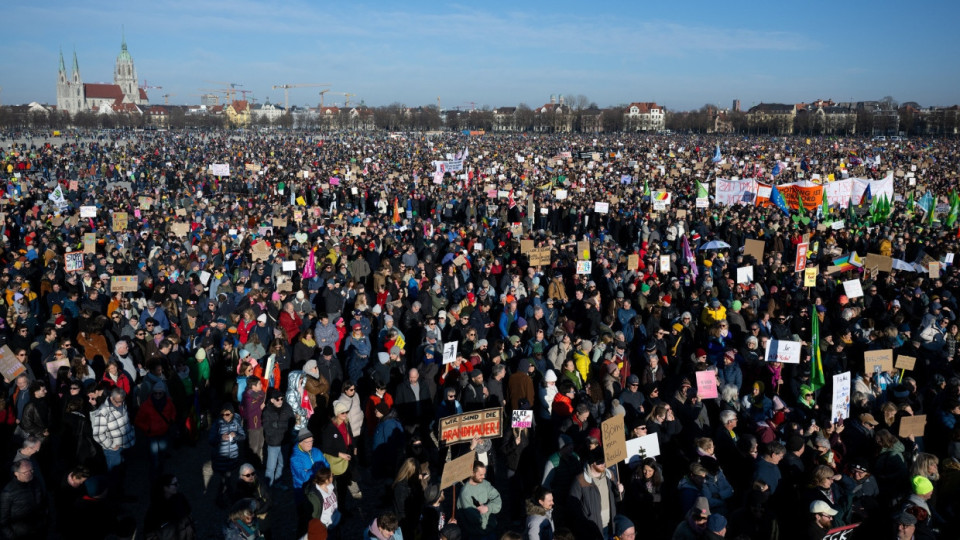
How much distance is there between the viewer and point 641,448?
5.52m

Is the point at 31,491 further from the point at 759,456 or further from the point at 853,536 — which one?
the point at 853,536

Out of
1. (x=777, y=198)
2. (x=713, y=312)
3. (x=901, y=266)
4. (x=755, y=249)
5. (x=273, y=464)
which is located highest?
(x=777, y=198)

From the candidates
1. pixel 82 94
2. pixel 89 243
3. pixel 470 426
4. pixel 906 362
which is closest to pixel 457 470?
pixel 470 426

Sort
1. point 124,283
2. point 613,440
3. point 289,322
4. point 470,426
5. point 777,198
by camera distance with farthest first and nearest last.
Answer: point 777,198
point 124,283
point 289,322
point 470,426
point 613,440

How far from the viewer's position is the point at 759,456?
5148 millimetres

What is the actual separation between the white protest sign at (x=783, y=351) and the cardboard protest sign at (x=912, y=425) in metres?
1.76

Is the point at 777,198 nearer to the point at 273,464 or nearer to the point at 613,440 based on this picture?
the point at 613,440

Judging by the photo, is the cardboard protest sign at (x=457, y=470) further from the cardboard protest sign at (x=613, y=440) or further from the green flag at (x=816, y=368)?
the green flag at (x=816, y=368)

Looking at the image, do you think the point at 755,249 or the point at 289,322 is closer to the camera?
the point at 289,322

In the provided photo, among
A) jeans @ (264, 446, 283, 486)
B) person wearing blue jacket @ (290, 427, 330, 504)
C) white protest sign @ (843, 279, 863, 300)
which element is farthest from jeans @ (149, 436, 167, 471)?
white protest sign @ (843, 279, 863, 300)

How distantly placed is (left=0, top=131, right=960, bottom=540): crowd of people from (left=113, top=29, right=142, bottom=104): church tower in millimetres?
189670

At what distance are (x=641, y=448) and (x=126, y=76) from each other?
8092 inches

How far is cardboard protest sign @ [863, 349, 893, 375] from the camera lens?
7156 mm

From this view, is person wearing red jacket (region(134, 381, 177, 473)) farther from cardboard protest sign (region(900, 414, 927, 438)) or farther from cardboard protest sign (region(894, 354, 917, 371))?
cardboard protest sign (region(894, 354, 917, 371))
